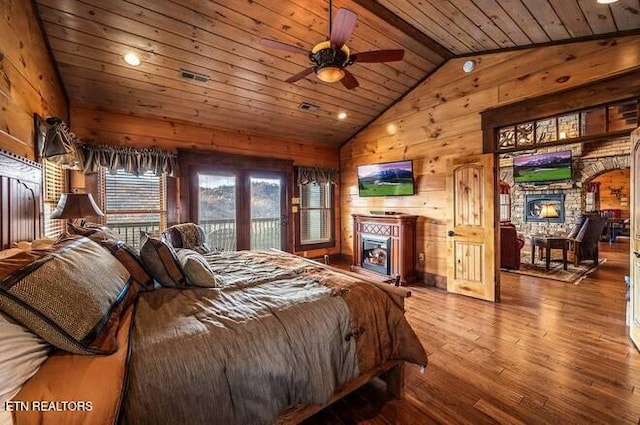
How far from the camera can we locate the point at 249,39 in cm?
320

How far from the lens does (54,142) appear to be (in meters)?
2.52

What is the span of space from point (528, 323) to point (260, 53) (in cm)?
436

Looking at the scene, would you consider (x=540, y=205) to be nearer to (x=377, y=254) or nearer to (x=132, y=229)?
(x=377, y=254)

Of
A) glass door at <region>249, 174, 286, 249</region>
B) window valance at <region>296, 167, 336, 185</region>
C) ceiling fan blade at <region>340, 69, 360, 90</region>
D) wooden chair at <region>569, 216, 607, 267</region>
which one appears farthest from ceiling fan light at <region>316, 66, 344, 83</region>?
wooden chair at <region>569, 216, 607, 267</region>

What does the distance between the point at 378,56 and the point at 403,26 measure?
119 cm

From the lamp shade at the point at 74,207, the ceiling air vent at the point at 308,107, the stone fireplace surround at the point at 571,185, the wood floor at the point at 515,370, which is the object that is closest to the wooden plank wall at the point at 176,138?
the ceiling air vent at the point at 308,107

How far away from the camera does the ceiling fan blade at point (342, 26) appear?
6.49 ft

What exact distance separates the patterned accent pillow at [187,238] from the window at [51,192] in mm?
1009

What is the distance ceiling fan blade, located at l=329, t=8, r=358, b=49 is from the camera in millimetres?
1977

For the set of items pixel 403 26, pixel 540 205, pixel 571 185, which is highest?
pixel 403 26

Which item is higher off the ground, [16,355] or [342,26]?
[342,26]

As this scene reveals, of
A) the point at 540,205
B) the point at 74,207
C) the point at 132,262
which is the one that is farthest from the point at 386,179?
the point at 540,205

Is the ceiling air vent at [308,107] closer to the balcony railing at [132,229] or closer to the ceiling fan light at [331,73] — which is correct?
the ceiling fan light at [331,73]

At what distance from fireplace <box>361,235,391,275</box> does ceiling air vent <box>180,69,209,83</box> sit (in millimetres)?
3565
